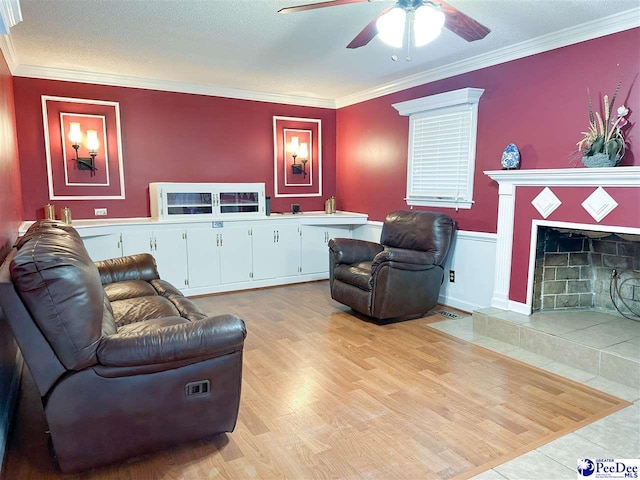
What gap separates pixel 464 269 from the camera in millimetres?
4340

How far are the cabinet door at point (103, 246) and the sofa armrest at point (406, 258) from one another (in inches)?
107

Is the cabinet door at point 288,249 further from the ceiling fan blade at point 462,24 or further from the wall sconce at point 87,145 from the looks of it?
the ceiling fan blade at point 462,24

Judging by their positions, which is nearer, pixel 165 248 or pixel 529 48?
pixel 529 48

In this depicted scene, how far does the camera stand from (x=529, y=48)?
3.61 m

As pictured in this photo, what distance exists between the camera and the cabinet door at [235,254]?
505 centimetres

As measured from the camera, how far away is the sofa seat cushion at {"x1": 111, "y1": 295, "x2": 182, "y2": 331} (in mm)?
2553

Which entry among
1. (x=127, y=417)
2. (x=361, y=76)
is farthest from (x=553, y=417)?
(x=361, y=76)

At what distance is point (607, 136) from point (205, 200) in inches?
157

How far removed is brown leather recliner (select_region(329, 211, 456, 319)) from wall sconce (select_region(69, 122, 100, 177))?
2.83 metres

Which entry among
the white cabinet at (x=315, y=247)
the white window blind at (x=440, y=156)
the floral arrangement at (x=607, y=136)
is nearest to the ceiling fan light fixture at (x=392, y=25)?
the floral arrangement at (x=607, y=136)

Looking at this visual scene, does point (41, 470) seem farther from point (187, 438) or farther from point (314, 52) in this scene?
point (314, 52)

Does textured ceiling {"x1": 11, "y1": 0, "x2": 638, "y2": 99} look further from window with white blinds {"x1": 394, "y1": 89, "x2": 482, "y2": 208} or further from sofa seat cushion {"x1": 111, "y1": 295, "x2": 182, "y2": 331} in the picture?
sofa seat cushion {"x1": 111, "y1": 295, "x2": 182, "y2": 331}
